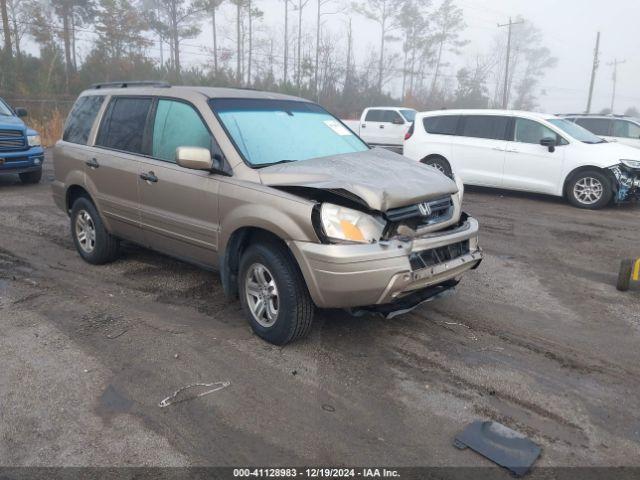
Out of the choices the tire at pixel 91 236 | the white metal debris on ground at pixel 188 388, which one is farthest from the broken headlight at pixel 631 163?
Answer: the white metal debris on ground at pixel 188 388

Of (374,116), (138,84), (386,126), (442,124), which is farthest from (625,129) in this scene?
(138,84)

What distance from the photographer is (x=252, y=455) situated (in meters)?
2.80

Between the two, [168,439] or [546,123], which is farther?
[546,123]

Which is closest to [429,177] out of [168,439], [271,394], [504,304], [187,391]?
[504,304]

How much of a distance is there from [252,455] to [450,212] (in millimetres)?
2395

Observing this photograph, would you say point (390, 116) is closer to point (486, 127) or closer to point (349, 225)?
point (486, 127)

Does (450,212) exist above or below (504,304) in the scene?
above

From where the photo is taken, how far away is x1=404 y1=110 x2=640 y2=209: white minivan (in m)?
9.70

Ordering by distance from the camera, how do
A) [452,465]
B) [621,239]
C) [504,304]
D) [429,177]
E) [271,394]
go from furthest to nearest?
[621,239] → [504,304] → [429,177] → [271,394] → [452,465]

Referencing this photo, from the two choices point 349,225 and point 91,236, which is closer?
point 349,225

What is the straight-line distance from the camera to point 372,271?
3449 mm

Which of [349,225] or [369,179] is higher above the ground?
[369,179]

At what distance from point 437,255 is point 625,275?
2.70 meters

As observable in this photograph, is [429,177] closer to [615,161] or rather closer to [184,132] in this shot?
[184,132]
